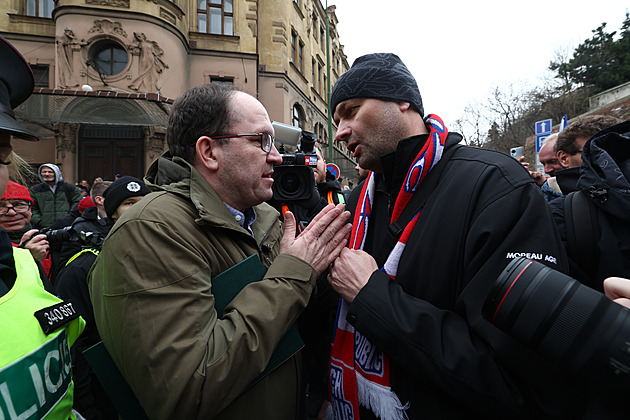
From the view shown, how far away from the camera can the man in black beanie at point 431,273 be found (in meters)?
1.06

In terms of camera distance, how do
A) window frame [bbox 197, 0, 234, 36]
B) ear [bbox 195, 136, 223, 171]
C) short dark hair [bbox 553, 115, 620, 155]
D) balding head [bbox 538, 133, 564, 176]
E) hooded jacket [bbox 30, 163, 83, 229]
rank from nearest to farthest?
ear [bbox 195, 136, 223, 171], short dark hair [bbox 553, 115, 620, 155], balding head [bbox 538, 133, 564, 176], hooded jacket [bbox 30, 163, 83, 229], window frame [bbox 197, 0, 234, 36]

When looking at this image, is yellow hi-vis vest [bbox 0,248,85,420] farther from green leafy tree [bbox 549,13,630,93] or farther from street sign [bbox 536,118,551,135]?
green leafy tree [bbox 549,13,630,93]

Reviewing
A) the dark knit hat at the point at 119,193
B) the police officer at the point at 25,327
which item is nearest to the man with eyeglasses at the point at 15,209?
the dark knit hat at the point at 119,193

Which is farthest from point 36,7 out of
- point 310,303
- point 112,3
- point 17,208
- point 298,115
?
point 310,303

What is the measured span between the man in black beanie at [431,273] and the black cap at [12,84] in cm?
119

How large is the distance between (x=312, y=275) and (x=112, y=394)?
811 mm

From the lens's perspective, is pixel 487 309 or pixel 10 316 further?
pixel 10 316

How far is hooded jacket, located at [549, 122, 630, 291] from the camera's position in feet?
5.10

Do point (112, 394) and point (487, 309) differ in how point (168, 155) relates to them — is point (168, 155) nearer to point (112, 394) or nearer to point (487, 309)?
point (112, 394)

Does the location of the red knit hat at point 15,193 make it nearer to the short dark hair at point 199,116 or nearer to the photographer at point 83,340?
the photographer at point 83,340

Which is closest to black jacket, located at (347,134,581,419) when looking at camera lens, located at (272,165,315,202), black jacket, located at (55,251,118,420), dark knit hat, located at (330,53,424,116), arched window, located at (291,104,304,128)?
dark knit hat, located at (330,53,424,116)

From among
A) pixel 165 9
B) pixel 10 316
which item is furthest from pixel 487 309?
pixel 165 9

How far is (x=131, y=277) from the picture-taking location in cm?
111

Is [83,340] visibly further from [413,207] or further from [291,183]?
[413,207]
